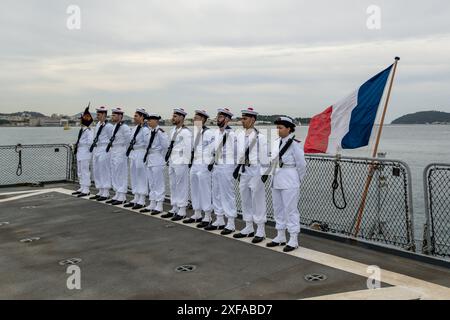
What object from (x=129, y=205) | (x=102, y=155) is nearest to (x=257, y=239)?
(x=129, y=205)

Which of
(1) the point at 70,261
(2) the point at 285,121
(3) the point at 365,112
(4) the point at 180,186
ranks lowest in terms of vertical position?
(1) the point at 70,261

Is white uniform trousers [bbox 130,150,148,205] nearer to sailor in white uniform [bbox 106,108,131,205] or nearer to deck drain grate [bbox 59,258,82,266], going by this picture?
sailor in white uniform [bbox 106,108,131,205]

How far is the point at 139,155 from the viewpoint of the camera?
30.9 ft

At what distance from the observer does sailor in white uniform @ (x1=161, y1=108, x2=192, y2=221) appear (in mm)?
8305

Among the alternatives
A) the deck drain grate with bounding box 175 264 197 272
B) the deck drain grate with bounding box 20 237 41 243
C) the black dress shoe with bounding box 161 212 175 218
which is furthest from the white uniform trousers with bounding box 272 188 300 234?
the deck drain grate with bounding box 20 237 41 243

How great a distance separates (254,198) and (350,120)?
2.06m

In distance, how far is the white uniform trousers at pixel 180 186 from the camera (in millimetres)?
8430

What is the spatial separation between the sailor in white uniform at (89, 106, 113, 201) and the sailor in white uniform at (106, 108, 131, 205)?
38 cm

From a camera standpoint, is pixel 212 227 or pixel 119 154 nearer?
pixel 212 227

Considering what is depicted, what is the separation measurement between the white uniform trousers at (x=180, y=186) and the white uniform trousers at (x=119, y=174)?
6.27 ft

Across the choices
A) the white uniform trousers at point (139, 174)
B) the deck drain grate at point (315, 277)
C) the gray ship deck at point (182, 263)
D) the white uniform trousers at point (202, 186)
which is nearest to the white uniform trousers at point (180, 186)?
the white uniform trousers at point (202, 186)

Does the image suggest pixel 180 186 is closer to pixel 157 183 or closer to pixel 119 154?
pixel 157 183

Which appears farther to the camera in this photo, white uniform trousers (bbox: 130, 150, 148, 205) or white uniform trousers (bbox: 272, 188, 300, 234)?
white uniform trousers (bbox: 130, 150, 148, 205)
